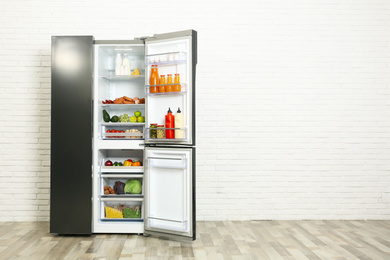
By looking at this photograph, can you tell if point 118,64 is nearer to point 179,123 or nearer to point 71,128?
point 71,128

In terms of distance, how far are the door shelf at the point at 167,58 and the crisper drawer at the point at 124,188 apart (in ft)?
4.67

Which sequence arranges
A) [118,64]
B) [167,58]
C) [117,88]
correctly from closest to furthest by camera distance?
[167,58]
[118,64]
[117,88]

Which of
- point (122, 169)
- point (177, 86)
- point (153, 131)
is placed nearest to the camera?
point (177, 86)

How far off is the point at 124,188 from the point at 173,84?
1.50 m

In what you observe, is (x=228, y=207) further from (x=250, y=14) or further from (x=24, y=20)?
(x=24, y=20)

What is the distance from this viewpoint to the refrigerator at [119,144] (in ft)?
14.8

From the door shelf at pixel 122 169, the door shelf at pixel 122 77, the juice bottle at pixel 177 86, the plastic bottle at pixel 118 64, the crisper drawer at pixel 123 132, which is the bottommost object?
the door shelf at pixel 122 169

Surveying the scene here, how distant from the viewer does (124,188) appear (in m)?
4.94

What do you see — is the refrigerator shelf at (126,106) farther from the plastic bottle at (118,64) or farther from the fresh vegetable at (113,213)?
the fresh vegetable at (113,213)

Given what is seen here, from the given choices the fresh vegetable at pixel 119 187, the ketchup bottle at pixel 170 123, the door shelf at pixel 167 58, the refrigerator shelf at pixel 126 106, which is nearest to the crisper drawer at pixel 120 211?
the fresh vegetable at pixel 119 187

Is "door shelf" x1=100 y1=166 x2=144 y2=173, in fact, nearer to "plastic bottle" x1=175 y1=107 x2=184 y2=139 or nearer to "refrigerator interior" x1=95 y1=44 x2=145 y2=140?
"refrigerator interior" x1=95 y1=44 x2=145 y2=140

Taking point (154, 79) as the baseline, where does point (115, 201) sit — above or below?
below

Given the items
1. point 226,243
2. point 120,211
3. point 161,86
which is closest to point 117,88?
point 161,86

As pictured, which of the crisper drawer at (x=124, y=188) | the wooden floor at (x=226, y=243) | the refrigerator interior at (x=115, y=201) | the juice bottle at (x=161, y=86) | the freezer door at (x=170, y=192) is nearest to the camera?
the wooden floor at (x=226, y=243)
